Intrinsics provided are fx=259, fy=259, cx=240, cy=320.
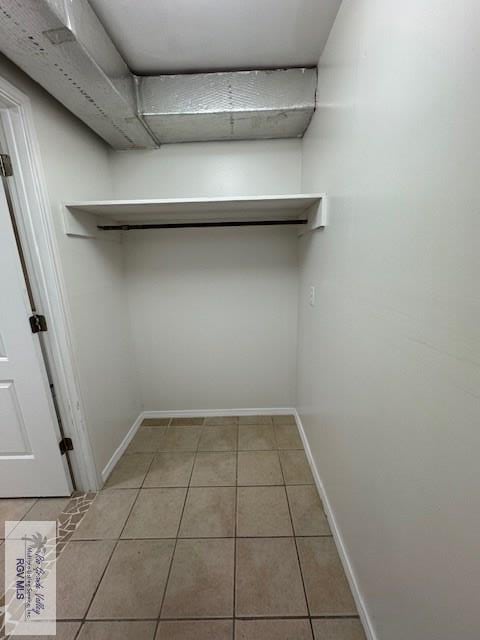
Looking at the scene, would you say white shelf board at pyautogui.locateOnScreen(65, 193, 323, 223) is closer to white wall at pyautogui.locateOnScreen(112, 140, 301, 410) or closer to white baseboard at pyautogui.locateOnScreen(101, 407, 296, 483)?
white wall at pyautogui.locateOnScreen(112, 140, 301, 410)

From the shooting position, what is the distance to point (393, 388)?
816mm

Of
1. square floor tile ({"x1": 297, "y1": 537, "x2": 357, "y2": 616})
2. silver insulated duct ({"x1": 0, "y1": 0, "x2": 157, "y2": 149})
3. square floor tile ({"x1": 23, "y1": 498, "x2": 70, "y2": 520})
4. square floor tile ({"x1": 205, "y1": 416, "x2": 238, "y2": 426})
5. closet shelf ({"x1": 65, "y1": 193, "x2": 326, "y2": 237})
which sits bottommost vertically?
square floor tile ({"x1": 297, "y1": 537, "x2": 357, "y2": 616})

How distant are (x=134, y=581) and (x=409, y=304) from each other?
171 cm

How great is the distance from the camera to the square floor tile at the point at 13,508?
156cm

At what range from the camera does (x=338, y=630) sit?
106 centimetres

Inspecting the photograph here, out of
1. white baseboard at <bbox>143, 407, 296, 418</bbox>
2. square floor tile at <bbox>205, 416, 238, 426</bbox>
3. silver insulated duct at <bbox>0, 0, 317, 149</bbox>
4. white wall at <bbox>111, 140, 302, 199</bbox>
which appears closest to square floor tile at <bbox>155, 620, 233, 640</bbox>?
square floor tile at <bbox>205, 416, 238, 426</bbox>

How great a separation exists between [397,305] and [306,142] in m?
1.61

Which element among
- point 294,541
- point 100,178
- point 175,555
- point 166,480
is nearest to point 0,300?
point 100,178

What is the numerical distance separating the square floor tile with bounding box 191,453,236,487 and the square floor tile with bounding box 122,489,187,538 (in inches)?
5.5

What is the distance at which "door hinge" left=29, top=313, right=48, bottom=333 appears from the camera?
4.70 feet

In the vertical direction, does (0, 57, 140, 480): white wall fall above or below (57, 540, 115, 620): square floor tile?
above

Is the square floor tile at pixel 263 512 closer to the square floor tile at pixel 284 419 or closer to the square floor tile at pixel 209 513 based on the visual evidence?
the square floor tile at pixel 209 513

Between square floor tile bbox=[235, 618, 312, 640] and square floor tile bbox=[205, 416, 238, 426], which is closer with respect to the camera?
square floor tile bbox=[235, 618, 312, 640]

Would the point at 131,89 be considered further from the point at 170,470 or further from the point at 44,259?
the point at 170,470
